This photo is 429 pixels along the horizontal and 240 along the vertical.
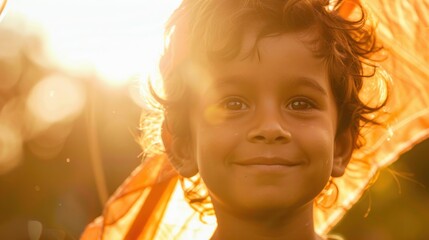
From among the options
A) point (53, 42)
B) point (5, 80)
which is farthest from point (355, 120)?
point (5, 80)

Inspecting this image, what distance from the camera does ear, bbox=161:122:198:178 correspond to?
2168mm

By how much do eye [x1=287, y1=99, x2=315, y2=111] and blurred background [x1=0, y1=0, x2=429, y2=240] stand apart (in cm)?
402

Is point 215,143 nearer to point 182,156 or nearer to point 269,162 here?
point 269,162

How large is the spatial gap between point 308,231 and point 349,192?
50 centimetres

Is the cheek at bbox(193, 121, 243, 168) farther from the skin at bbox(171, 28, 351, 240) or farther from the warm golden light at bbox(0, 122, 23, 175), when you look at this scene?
the warm golden light at bbox(0, 122, 23, 175)

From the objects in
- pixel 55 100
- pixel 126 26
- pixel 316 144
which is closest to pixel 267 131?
pixel 316 144

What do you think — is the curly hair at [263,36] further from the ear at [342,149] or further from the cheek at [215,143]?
the cheek at [215,143]

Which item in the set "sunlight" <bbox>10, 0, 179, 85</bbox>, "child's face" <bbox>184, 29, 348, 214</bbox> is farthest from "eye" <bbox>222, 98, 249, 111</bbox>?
"sunlight" <bbox>10, 0, 179, 85</bbox>

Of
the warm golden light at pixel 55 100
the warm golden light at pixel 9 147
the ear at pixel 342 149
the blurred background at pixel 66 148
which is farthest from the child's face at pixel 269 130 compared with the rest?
the warm golden light at pixel 9 147

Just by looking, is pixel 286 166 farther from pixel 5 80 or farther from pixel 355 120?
pixel 5 80

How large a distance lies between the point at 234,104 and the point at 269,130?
0.42 feet

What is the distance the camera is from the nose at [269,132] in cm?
185

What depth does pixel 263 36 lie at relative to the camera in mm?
1927

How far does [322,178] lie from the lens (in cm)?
194
